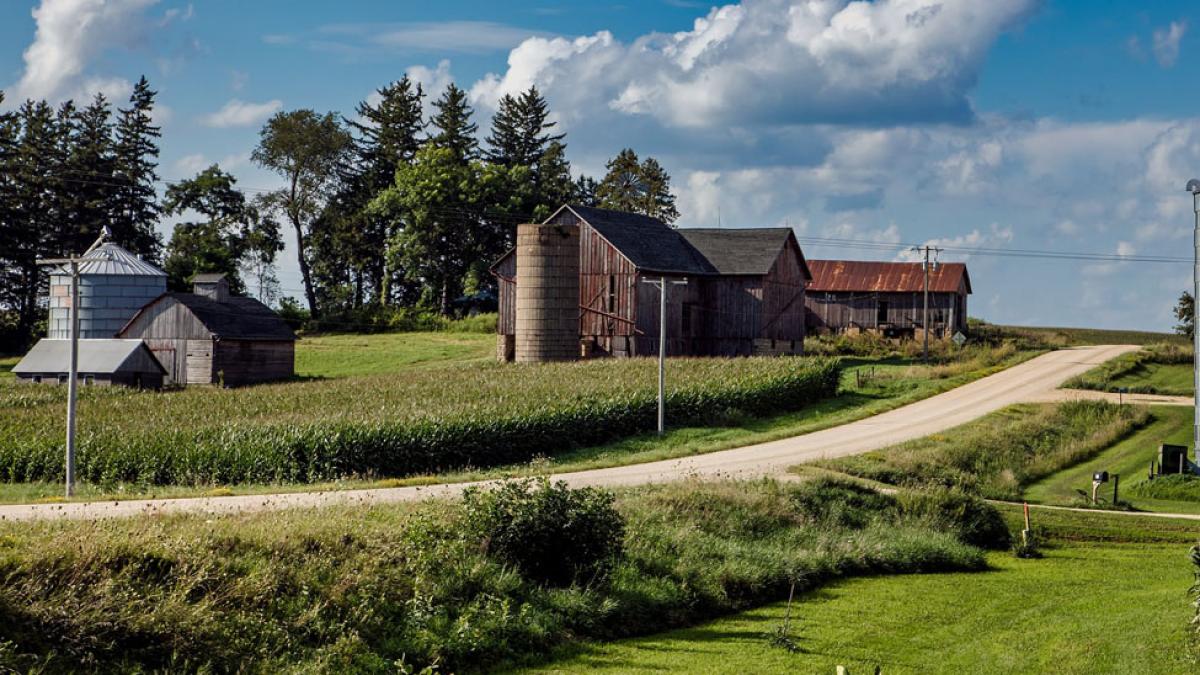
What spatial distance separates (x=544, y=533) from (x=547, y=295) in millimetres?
40951

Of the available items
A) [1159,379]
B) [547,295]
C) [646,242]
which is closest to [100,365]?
[547,295]

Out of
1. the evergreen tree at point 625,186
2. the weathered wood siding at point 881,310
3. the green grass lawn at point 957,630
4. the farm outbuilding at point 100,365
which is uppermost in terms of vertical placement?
the evergreen tree at point 625,186

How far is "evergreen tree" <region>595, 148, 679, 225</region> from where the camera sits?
335 feet

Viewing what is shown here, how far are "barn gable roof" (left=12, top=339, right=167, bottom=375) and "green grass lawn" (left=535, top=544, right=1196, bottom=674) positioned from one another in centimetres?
4500

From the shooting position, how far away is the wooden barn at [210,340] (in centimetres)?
6341

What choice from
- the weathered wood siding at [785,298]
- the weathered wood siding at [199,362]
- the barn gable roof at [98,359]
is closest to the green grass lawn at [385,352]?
the weathered wood siding at [199,362]

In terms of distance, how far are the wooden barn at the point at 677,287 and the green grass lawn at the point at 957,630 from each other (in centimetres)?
3820

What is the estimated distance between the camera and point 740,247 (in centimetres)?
6950

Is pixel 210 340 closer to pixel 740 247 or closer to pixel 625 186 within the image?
pixel 740 247

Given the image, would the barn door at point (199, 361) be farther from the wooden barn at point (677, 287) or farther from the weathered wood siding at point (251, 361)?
the wooden barn at point (677, 287)

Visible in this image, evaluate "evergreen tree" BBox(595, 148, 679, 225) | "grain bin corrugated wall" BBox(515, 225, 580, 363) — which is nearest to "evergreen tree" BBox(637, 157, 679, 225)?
"evergreen tree" BBox(595, 148, 679, 225)

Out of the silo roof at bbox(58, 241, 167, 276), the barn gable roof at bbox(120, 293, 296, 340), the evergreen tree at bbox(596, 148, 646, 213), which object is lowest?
the barn gable roof at bbox(120, 293, 296, 340)

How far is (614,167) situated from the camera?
4072 inches

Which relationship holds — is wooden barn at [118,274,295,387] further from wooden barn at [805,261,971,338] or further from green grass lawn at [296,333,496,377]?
wooden barn at [805,261,971,338]
